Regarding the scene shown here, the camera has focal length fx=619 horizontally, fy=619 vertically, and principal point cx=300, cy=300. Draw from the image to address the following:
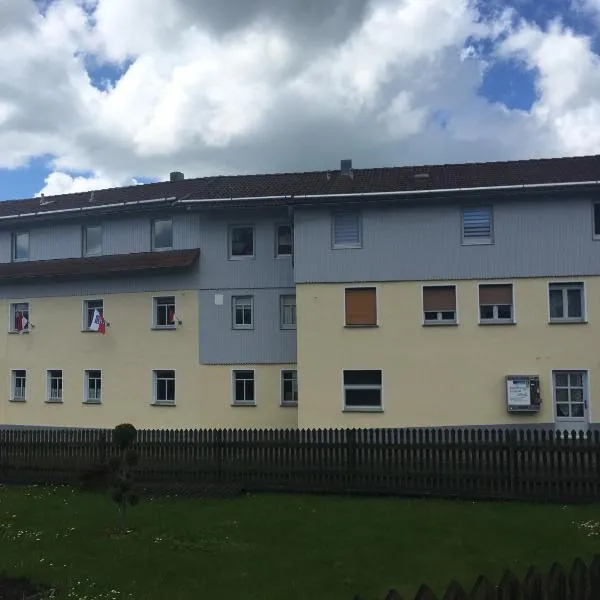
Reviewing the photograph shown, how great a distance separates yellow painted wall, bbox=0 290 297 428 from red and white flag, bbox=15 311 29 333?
34 centimetres

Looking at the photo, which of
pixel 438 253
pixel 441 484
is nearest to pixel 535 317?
pixel 438 253

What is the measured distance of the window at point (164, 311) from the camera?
23891 mm

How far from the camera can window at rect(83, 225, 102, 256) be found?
25484 millimetres

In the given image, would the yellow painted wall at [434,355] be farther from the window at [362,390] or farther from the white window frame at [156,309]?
the white window frame at [156,309]

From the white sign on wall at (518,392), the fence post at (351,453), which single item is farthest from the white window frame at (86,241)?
the white sign on wall at (518,392)

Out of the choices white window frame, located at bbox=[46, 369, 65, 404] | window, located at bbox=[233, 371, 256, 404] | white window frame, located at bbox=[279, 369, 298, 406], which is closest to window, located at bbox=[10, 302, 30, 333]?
white window frame, located at bbox=[46, 369, 65, 404]

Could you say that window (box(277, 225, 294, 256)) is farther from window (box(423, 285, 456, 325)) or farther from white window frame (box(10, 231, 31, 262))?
white window frame (box(10, 231, 31, 262))

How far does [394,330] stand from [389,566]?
1283 centimetres

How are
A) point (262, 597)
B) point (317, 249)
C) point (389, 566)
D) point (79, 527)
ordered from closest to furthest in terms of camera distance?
point (262, 597) → point (389, 566) → point (79, 527) → point (317, 249)

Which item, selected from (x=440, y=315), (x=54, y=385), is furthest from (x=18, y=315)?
(x=440, y=315)

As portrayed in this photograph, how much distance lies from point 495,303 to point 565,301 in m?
2.13

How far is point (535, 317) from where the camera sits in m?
19.5

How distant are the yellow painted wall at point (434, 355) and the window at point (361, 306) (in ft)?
0.76

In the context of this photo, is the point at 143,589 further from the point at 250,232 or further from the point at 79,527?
the point at 250,232
